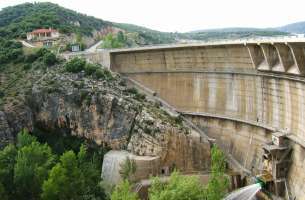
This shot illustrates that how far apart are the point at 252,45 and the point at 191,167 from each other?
11.1m

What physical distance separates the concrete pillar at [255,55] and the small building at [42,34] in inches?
1318

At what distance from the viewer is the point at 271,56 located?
104 ft

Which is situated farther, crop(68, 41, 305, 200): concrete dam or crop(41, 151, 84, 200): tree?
crop(41, 151, 84, 200): tree

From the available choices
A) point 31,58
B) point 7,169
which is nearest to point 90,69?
point 31,58

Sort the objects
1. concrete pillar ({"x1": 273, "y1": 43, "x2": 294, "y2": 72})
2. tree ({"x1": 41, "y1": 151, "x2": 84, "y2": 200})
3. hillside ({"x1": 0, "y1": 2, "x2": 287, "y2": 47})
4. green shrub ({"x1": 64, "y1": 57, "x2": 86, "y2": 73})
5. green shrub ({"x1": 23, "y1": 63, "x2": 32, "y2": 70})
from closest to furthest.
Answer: concrete pillar ({"x1": 273, "y1": 43, "x2": 294, "y2": 72})
tree ({"x1": 41, "y1": 151, "x2": 84, "y2": 200})
green shrub ({"x1": 64, "y1": 57, "x2": 86, "y2": 73})
green shrub ({"x1": 23, "y1": 63, "x2": 32, "y2": 70})
hillside ({"x1": 0, "y1": 2, "x2": 287, "y2": 47})

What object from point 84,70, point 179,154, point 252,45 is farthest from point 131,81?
point 252,45

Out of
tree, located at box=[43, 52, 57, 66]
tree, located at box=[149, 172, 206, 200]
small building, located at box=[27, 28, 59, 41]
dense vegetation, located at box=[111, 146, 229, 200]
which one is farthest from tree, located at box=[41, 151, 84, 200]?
small building, located at box=[27, 28, 59, 41]

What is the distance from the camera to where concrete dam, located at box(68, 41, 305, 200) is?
29.1m

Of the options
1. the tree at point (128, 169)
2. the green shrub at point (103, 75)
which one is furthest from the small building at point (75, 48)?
the tree at point (128, 169)

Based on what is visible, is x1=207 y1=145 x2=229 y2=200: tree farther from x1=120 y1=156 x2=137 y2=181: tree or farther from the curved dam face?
x1=120 y1=156 x2=137 y2=181: tree

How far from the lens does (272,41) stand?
29.6 metres

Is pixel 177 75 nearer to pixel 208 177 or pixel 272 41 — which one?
pixel 208 177

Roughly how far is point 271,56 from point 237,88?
19.0 feet

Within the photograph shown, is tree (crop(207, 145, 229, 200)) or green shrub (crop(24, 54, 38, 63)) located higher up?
green shrub (crop(24, 54, 38, 63))
